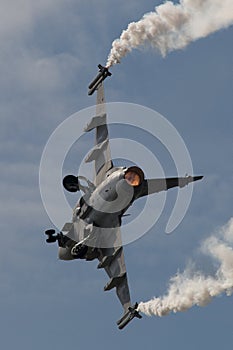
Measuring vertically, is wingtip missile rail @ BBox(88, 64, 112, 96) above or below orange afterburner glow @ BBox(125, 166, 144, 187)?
above

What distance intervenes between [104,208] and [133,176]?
5.16 meters

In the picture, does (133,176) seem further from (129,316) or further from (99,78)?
(99,78)

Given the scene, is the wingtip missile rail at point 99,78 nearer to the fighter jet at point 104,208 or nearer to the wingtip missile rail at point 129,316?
the fighter jet at point 104,208

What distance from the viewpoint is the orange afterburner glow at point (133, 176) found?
323ft

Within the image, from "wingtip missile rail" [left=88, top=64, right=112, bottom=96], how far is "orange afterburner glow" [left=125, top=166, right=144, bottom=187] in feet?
56.7

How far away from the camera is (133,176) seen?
324 ft

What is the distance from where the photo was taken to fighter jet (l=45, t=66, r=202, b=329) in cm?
9944

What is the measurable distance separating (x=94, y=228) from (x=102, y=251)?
524 centimetres

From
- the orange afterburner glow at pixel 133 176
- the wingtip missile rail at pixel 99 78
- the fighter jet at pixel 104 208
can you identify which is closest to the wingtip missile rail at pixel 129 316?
the fighter jet at pixel 104 208

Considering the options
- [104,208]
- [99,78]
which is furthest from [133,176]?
[99,78]

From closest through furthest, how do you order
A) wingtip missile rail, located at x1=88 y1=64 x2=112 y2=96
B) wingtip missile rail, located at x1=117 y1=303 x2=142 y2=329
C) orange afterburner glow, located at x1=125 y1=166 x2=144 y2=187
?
1. orange afterburner glow, located at x1=125 y1=166 x2=144 y2=187
2. wingtip missile rail, located at x1=117 y1=303 x2=142 y2=329
3. wingtip missile rail, located at x1=88 y1=64 x2=112 y2=96

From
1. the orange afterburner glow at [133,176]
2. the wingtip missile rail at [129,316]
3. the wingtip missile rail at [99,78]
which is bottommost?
the wingtip missile rail at [129,316]

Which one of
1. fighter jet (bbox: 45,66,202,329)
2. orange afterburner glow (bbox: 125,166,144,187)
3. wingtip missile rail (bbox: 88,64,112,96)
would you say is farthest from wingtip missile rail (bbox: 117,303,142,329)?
wingtip missile rail (bbox: 88,64,112,96)

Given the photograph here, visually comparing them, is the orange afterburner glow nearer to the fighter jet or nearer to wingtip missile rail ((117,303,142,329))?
the fighter jet
